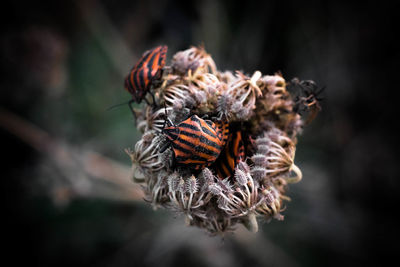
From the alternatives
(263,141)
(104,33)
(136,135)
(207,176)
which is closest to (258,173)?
(263,141)

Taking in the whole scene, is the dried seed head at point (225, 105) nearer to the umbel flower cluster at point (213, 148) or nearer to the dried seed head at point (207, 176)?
the umbel flower cluster at point (213, 148)

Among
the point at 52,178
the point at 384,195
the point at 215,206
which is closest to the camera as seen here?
the point at 215,206

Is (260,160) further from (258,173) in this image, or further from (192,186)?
(192,186)

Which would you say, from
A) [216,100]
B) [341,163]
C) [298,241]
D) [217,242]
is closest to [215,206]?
[216,100]

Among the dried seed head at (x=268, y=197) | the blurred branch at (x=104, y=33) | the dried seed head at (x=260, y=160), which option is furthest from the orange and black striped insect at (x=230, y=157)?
the blurred branch at (x=104, y=33)

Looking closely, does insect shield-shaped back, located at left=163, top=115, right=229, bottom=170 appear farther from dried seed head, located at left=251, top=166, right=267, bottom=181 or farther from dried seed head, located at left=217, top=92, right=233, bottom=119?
dried seed head, located at left=251, top=166, right=267, bottom=181

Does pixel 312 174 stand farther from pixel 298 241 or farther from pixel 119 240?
pixel 119 240
